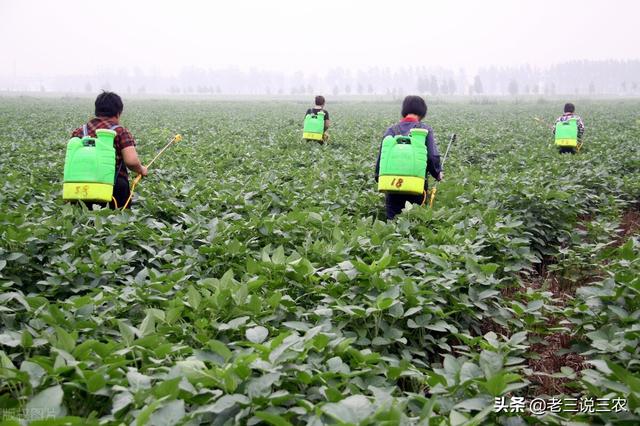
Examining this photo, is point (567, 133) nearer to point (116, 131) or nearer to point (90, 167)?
point (116, 131)

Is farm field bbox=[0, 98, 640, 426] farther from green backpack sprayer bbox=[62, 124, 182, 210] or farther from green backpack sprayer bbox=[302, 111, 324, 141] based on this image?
green backpack sprayer bbox=[302, 111, 324, 141]

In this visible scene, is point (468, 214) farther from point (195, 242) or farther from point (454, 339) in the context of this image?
point (195, 242)

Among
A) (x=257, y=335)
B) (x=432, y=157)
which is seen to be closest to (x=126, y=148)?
(x=432, y=157)

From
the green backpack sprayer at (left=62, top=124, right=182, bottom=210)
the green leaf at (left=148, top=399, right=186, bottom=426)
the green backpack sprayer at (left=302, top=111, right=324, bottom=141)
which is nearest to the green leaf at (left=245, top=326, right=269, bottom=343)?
the green leaf at (left=148, top=399, right=186, bottom=426)

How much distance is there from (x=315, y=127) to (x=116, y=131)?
24.8ft

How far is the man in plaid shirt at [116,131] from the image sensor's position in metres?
4.92

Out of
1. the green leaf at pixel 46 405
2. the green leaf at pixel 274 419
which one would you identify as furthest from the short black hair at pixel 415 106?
the green leaf at pixel 46 405

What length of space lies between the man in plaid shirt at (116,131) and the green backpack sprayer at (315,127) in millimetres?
7349

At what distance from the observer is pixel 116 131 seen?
16.4 feet

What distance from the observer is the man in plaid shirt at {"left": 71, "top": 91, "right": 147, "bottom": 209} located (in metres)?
4.92

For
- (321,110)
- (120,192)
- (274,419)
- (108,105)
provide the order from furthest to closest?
(321,110) < (120,192) < (108,105) < (274,419)

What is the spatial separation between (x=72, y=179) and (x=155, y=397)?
139 inches

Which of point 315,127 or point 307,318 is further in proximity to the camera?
point 315,127

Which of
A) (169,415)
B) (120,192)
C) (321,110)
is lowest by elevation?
(169,415)
